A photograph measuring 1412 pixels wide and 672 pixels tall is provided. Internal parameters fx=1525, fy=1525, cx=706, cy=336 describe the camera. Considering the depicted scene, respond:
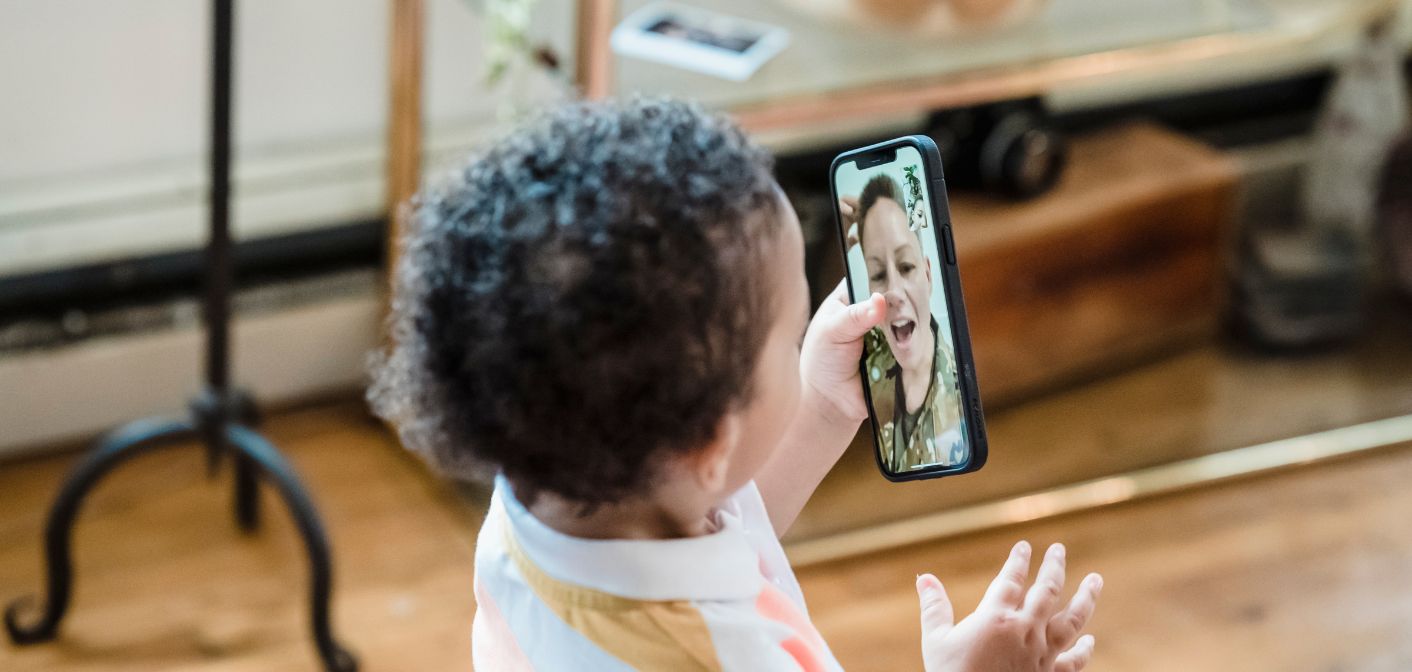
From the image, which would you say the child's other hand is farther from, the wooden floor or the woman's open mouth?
the wooden floor

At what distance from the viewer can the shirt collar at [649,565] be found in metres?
0.63

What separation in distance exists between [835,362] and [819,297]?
90cm

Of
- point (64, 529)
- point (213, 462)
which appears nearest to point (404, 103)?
point (213, 462)

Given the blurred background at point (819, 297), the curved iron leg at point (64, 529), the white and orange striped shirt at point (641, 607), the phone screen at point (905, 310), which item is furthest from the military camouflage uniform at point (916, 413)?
the curved iron leg at point (64, 529)

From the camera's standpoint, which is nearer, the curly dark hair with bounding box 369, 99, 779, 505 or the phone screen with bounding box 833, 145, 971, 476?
the curly dark hair with bounding box 369, 99, 779, 505

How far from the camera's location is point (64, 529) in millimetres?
1518

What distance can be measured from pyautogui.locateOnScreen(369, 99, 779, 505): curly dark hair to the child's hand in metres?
0.15

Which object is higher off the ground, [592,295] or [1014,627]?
[592,295]

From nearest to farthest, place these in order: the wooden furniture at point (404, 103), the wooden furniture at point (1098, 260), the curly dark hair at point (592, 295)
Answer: the curly dark hair at point (592, 295)
the wooden furniture at point (404, 103)
the wooden furniture at point (1098, 260)

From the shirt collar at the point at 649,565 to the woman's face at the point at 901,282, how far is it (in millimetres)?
144

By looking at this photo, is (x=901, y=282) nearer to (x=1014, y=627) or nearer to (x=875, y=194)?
(x=875, y=194)

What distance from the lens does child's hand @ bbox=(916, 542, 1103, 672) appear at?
662 millimetres

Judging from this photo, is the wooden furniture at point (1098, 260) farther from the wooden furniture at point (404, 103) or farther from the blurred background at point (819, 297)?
the wooden furniture at point (404, 103)

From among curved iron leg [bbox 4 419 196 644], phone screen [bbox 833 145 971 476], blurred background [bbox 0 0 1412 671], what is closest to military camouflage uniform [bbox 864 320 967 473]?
phone screen [bbox 833 145 971 476]
